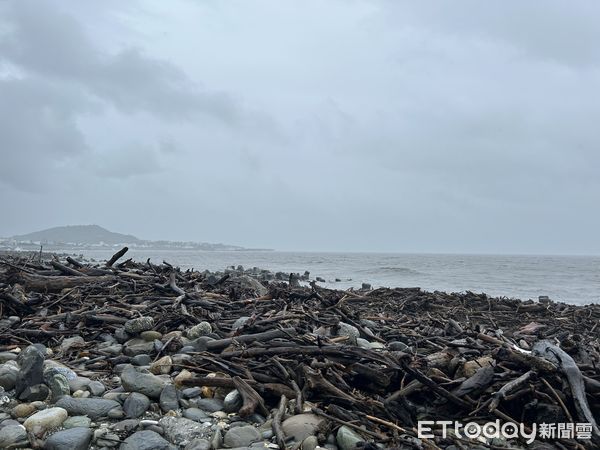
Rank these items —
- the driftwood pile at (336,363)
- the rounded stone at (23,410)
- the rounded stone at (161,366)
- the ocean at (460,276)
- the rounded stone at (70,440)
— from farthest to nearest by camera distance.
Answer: the ocean at (460,276) < the rounded stone at (161,366) < the driftwood pile at (336,363) < the rounded stone at (23,410) < the rounded stone at (70,440)

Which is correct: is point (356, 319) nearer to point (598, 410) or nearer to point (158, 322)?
point (158, 322)

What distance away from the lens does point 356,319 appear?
19.3 ft

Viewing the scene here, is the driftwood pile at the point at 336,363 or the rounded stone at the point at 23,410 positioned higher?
the driftwood pile at the point at 336,363

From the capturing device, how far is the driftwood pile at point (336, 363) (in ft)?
10.3

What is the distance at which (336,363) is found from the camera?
3.66 m

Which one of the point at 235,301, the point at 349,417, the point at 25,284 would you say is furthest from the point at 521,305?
the point at 25,284

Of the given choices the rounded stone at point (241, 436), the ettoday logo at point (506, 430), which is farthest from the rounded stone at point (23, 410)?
the ettoday logo at point (506, 430)

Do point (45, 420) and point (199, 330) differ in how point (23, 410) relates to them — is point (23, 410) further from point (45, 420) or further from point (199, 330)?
point (199, 330)

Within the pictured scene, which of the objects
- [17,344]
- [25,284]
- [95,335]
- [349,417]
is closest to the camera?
[349,417]

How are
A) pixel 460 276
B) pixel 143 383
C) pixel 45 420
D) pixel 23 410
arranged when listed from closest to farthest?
pixel 45 420 → pixel 23 410 → pixel 143 383 → pixel 460 276

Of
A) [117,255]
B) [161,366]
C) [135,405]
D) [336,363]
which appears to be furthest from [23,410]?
[117,255]

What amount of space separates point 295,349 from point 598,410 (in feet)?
7.52

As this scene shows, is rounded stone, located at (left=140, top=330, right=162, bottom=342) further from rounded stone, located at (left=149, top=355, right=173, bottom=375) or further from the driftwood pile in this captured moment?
rounded stone, located at (left=149, top=355, right=173, bottom=375)

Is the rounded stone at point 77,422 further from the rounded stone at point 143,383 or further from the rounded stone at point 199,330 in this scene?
the rounded stone at point 199,330
